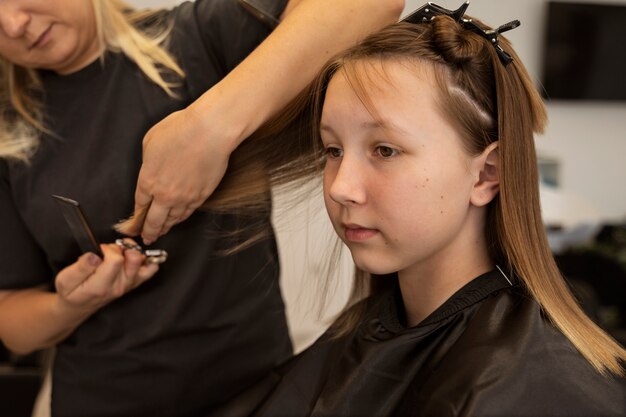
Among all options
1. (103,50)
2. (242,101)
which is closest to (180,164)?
(242,101)

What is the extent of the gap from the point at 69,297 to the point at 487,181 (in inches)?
27.5

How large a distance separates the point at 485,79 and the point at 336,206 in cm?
27

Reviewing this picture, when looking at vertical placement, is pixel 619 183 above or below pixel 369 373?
below

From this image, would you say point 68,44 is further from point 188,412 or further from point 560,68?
point 560,68

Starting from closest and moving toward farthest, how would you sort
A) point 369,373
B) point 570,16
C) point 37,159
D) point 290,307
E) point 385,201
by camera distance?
1. point 385,201
2. point 369,373
3. point 37,159
4. point 290,307
5. point 570,16

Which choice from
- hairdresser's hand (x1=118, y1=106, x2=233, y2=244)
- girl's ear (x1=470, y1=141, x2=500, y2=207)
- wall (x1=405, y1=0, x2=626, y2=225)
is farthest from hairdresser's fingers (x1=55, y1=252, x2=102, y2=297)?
wall (x1=405, y1=0, x2=626, y2=225)

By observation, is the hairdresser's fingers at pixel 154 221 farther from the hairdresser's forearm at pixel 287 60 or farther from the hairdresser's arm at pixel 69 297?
the hairdresser's forearm at pixel 287 60

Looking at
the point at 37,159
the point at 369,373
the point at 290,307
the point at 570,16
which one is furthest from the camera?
the point at 570,16

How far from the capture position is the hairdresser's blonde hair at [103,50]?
4.10 ft

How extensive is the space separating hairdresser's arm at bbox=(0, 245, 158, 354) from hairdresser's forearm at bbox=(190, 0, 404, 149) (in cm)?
32

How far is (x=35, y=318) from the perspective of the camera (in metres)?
1.33

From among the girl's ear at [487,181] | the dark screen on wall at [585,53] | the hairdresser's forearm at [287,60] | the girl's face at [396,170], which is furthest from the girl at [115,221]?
the dark screen on wall at [585,53]

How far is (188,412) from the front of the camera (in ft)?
4.38

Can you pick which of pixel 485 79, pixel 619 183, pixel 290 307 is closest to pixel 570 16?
pixel 619 183
